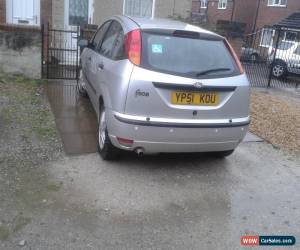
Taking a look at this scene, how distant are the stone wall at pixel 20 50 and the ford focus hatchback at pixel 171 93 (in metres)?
4.21

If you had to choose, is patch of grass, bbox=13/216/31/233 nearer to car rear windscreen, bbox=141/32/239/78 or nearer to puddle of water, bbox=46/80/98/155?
puddle of water, bbox=46/80/98/155

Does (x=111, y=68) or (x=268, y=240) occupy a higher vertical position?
(x=111, y=68)

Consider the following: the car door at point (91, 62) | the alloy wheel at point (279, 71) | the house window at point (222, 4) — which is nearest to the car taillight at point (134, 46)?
the car door at point (91, 62)

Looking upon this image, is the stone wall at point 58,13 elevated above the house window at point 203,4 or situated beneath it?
situated beneath

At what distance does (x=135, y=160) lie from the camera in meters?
4.78

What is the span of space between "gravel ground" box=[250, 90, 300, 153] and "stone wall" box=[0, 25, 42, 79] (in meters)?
4.78

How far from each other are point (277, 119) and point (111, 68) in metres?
4.07

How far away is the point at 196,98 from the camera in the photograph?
163 inches

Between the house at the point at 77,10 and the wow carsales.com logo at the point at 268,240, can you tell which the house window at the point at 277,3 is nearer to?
the house at the point at 77,10

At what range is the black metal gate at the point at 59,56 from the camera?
8.92 m

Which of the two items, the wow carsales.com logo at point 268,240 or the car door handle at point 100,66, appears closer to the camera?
the wow carsales.com logo at point 268,240

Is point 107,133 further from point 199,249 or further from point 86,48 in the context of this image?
point 86,48

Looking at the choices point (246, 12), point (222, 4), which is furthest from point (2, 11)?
point (222, 4)

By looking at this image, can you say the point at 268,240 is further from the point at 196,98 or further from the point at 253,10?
the point at 253,10
